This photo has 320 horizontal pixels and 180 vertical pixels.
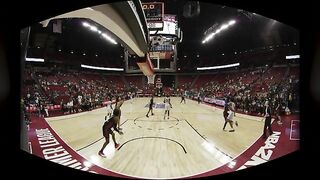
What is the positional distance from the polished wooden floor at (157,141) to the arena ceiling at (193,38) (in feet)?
2.03

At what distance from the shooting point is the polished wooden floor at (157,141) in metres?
2.41

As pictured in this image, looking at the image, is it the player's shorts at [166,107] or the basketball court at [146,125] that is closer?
the basketball court at [146,125]

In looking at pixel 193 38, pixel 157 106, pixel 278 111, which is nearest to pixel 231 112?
pixel 278 111

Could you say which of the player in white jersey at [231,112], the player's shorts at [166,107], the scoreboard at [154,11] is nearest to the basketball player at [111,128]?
the player's shorts at [166,107]

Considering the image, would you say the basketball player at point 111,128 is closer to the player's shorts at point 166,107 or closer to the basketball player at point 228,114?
the player's shorts at point 166,107

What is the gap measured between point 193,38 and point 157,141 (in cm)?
124

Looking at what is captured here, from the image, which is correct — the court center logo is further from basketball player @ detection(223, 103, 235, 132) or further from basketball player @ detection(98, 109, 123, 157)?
basketball player @ detection(223, 103, 235, 132)

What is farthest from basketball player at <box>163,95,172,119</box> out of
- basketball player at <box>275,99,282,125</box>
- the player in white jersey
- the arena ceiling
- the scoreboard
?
basketball player at <box>275,99,282,125</box>

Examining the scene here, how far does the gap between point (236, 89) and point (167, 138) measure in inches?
37.1

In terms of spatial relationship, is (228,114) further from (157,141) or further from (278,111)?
(157,141)

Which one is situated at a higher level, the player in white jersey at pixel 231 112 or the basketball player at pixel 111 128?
the player in white jersey at pixel 231 112

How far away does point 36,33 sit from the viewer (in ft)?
7.64

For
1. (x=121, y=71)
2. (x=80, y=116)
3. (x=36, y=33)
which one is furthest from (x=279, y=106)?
(x=36, y=33)

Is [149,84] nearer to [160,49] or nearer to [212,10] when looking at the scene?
[160,49]
